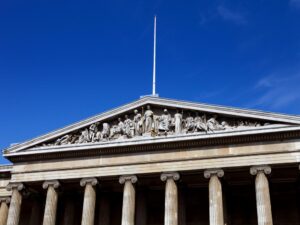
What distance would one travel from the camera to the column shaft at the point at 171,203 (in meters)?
26.0

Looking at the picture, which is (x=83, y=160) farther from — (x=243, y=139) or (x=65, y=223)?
(x=243, y=139)

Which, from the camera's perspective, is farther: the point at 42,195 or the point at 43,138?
the point at 42,195

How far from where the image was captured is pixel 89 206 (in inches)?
1101

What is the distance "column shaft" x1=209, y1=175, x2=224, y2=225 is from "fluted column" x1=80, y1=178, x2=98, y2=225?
7380 mm

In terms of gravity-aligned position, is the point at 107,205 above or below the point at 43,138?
below

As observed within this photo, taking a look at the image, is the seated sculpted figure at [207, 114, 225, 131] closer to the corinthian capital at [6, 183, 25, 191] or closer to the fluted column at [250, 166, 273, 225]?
the fluted column at [250, 166, 273, 225]

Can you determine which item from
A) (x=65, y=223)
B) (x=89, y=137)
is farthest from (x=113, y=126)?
(x=65, y=223)

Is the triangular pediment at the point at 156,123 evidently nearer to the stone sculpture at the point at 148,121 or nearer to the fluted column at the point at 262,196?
the stone sculpture at the point at 148,121

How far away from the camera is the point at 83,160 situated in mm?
29531

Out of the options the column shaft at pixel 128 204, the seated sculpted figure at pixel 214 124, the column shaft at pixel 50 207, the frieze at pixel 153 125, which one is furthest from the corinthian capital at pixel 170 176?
the column shaft at pixel 50 207

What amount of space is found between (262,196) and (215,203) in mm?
2624

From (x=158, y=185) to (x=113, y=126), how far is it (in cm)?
507

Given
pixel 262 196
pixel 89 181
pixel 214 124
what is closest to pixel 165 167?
pixel 214 124

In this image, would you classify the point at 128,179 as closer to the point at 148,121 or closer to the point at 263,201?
the point at 148,121
